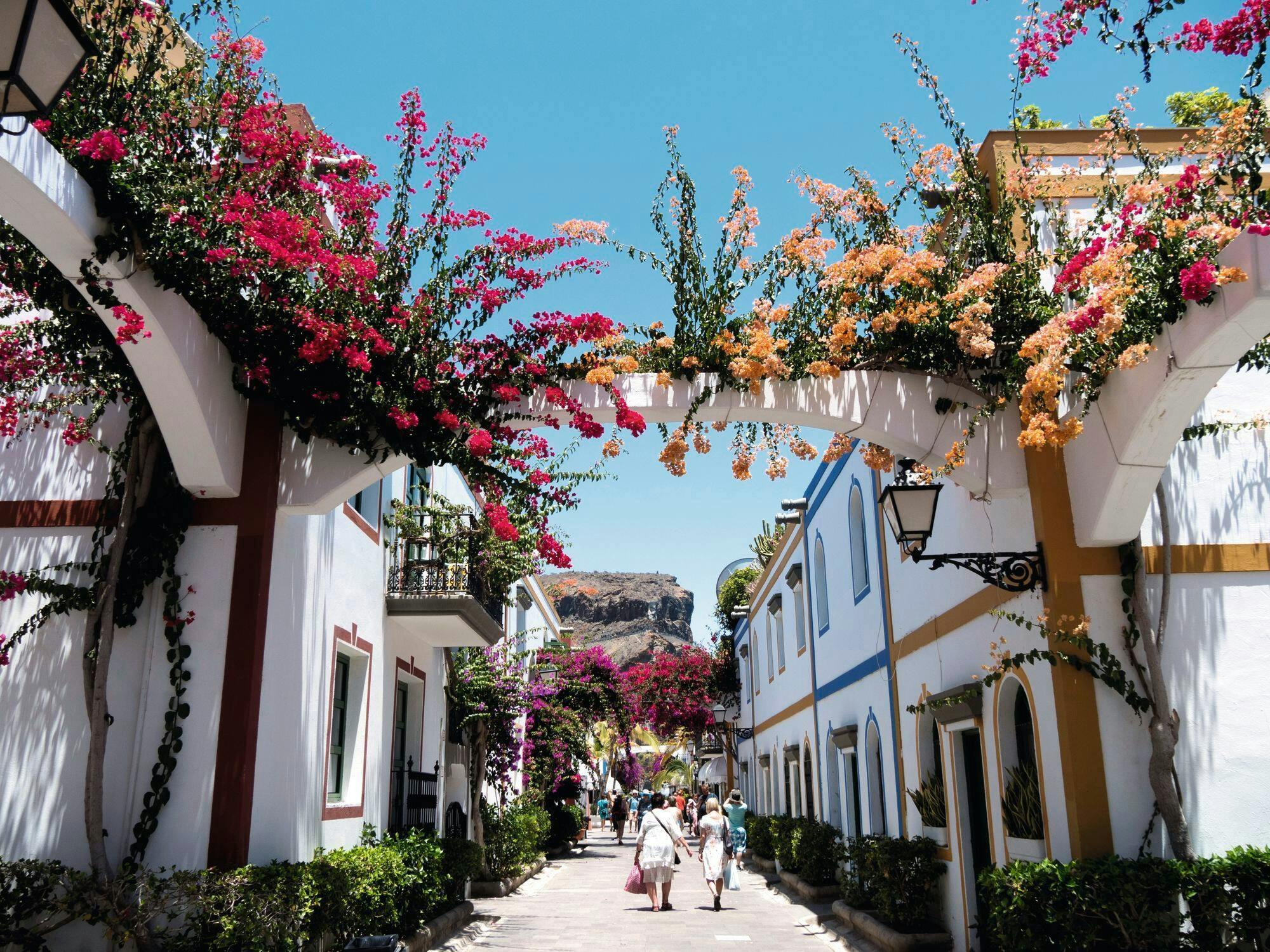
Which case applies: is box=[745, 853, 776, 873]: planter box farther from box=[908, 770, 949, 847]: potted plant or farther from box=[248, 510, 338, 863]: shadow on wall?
box=[248, 510, 338, 863]: shadow on wall

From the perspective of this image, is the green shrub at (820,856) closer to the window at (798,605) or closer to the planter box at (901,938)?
the window at (798,605)

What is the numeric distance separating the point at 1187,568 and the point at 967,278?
2.35 meters

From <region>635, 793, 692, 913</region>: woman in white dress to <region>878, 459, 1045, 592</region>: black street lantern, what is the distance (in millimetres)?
6948

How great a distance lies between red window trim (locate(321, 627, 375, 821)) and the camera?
29.0 feet

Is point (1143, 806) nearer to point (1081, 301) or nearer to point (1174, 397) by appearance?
point (1174, 397)

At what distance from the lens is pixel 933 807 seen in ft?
32.1

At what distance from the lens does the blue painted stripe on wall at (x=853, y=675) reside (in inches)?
464

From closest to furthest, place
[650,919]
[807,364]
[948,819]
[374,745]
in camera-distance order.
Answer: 1. [807,364]
2. [948,819]
3. [374,745]
4. [650,919]

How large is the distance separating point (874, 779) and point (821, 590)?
12.9 feet

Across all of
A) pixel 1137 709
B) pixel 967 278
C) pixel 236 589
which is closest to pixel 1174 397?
pixel 967 278

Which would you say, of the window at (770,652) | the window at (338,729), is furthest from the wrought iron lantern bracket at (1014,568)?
the window at (770,652)

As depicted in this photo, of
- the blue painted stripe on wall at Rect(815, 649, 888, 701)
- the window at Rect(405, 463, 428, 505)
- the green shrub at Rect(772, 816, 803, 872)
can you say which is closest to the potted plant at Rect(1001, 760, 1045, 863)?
the blue painted stripe on wall at Rect(815, 649, 888, 701)

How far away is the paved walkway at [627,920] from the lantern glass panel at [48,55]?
8.86m

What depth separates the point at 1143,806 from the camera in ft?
20.9
